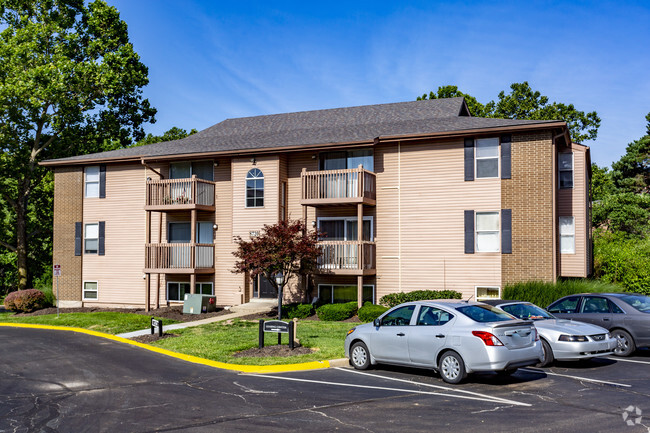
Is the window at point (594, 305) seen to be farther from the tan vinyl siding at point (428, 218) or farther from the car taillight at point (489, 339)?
the tan vinyl siding at point (428, 218)

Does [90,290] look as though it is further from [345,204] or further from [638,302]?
[638,302]

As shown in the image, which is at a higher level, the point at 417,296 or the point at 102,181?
the point at 102,181

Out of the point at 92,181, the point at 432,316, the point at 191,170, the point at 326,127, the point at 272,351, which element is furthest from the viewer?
the point at 92,181

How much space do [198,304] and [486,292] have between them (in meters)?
12.1

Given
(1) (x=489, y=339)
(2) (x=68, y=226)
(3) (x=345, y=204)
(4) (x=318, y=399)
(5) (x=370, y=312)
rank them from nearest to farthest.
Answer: (4) (x=318, y=399)
(1) (x=489, y=339)
(5) (x=370, y=312)
(3) (x=345, y=204)
(2) (x=68, y=226)

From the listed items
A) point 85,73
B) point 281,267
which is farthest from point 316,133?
point 85,73

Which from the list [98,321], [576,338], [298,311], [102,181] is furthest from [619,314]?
[102,181]

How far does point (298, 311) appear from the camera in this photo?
24469 mm

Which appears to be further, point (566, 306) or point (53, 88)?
point (53, 88)

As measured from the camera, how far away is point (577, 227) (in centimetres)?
2425

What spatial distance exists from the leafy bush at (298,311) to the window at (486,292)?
21.9 feet

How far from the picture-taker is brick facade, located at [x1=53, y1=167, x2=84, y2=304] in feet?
102

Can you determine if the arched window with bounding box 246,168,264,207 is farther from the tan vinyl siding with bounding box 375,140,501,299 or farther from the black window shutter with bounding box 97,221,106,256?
the black window shutter with bounding box 97,221,106,256

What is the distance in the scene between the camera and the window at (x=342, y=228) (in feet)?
86.9
